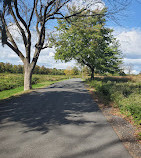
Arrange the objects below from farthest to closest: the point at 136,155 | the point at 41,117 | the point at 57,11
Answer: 1. the point at 57,11
2. the point at 41,117
3. the point at 136,155

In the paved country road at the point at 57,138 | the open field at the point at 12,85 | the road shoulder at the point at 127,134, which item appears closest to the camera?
the paved country road at the point at 57,138

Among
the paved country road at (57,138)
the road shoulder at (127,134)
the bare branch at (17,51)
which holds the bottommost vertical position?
the road shoulder at (127,134)

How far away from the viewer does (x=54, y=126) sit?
165 inches

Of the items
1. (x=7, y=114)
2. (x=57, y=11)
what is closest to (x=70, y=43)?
(x=57, y=11)

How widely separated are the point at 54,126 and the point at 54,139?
87 cm

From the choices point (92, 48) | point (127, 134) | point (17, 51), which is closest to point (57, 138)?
point (127, 134)

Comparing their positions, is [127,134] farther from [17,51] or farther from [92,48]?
[92,48]

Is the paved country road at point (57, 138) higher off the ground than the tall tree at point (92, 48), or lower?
lower

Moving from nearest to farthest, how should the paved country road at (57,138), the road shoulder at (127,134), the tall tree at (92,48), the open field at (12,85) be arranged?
1. the paved country road at (57,138)
2. the road shoulder at (127,134)
3. the open field at (12,85)
4. the tall tree at (92,48)

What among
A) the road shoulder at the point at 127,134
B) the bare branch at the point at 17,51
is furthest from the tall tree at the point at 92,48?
the road shoulder at the point at 127,134

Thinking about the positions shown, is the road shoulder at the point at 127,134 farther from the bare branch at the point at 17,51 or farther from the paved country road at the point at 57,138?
the bare branch at the point at 17,51

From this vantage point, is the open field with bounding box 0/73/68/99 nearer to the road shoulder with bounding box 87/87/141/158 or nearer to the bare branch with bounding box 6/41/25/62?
the bare branch with bounding box 6/41/25/62

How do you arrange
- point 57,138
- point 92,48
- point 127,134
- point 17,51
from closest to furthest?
point 57,138, point 127,134, point 17,51, point 92,48

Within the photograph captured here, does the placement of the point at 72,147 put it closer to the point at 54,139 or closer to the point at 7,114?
the point at 54,139
